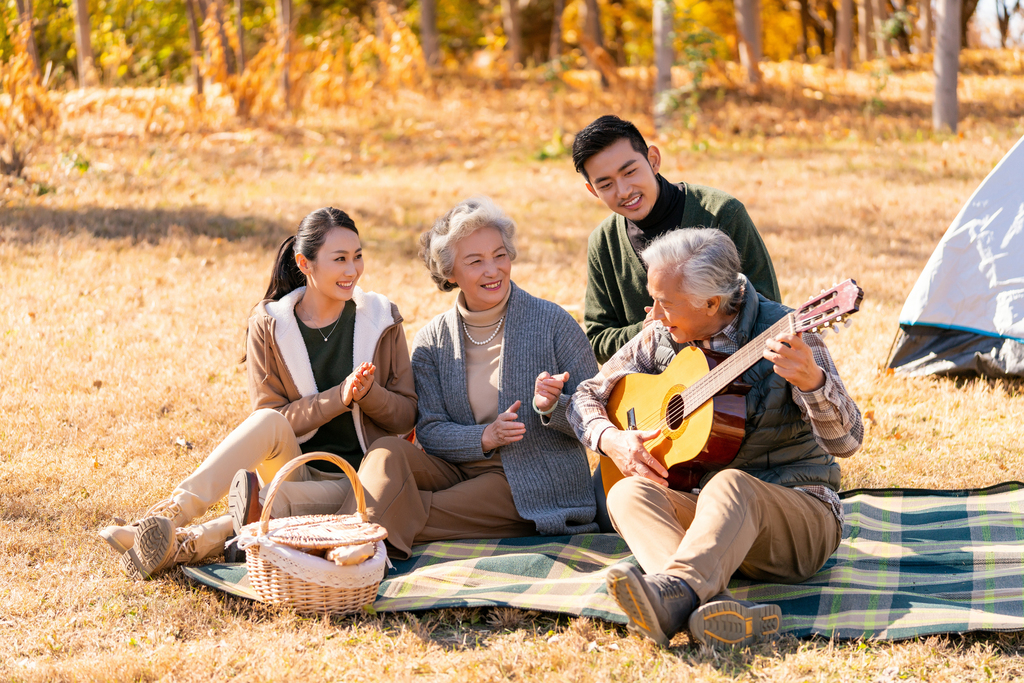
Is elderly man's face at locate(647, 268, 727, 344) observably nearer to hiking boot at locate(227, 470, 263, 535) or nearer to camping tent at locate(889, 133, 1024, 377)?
hiking boot at locate(227, 470, 263, 535)

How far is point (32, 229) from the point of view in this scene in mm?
8828

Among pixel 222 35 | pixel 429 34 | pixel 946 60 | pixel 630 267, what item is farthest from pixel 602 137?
pixel 429 34

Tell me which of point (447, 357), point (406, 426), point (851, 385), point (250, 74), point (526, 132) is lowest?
point (851, 385)

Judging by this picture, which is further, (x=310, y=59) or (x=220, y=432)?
(x=310, y=59)

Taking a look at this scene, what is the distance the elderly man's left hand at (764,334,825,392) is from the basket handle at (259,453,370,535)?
1.47 m

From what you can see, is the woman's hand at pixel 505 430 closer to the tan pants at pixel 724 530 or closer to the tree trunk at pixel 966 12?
the tan pants at pixel 724 530

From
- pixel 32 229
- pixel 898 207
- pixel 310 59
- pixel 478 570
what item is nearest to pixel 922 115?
pixel 898 207

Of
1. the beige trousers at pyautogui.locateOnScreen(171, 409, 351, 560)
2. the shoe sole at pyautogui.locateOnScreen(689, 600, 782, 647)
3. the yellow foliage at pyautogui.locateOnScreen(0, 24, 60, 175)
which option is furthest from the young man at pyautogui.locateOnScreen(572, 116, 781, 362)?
the yellow foliage at pyautogui.locateOnScreen(0, 24, 60, 175)

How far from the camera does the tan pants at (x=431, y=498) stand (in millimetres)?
3734

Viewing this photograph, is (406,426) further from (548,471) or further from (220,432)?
(220,432)

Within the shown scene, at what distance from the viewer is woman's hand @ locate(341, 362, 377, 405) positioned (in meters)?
3.75

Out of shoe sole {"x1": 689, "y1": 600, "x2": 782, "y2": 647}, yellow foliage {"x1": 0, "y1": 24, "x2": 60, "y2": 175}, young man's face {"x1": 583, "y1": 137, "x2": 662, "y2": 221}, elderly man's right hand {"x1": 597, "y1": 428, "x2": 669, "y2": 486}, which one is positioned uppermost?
yellow foliage {"x1": 0, "y1": 24, "x2": 60, "y2": 175}

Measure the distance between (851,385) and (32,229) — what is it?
23.8 ft

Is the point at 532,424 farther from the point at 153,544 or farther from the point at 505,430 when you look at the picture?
the point at 153,544
